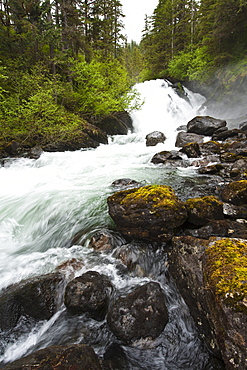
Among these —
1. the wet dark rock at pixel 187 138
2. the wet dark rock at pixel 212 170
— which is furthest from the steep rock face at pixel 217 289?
the wet dark rock at pixel 187 138

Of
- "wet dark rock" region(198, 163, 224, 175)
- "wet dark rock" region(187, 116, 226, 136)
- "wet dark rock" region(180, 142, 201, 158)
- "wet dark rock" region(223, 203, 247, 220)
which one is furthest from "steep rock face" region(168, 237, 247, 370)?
"wet dark rock" region(187, 116, 226, 136)

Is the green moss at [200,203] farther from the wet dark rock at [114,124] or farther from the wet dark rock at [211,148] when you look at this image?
the wet dark rock at [114,124]

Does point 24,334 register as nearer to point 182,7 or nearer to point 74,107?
point 74,107

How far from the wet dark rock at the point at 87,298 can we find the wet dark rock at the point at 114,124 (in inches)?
586

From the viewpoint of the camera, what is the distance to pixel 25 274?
331 cm

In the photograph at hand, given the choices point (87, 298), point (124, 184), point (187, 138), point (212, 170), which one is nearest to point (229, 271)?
point (87, 298)

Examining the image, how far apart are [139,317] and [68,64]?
1679 centimetres

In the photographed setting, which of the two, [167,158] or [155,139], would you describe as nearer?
[167,158]

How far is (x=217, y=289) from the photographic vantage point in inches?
67.7

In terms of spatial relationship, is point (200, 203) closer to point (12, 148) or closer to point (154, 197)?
point (154, 197)

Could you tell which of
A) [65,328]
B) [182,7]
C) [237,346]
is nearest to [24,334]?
[65,328]

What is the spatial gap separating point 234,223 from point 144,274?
2.05 m

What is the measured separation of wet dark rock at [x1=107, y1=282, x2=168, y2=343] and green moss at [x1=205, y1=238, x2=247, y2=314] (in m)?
0.86

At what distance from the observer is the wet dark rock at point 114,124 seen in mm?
16672
